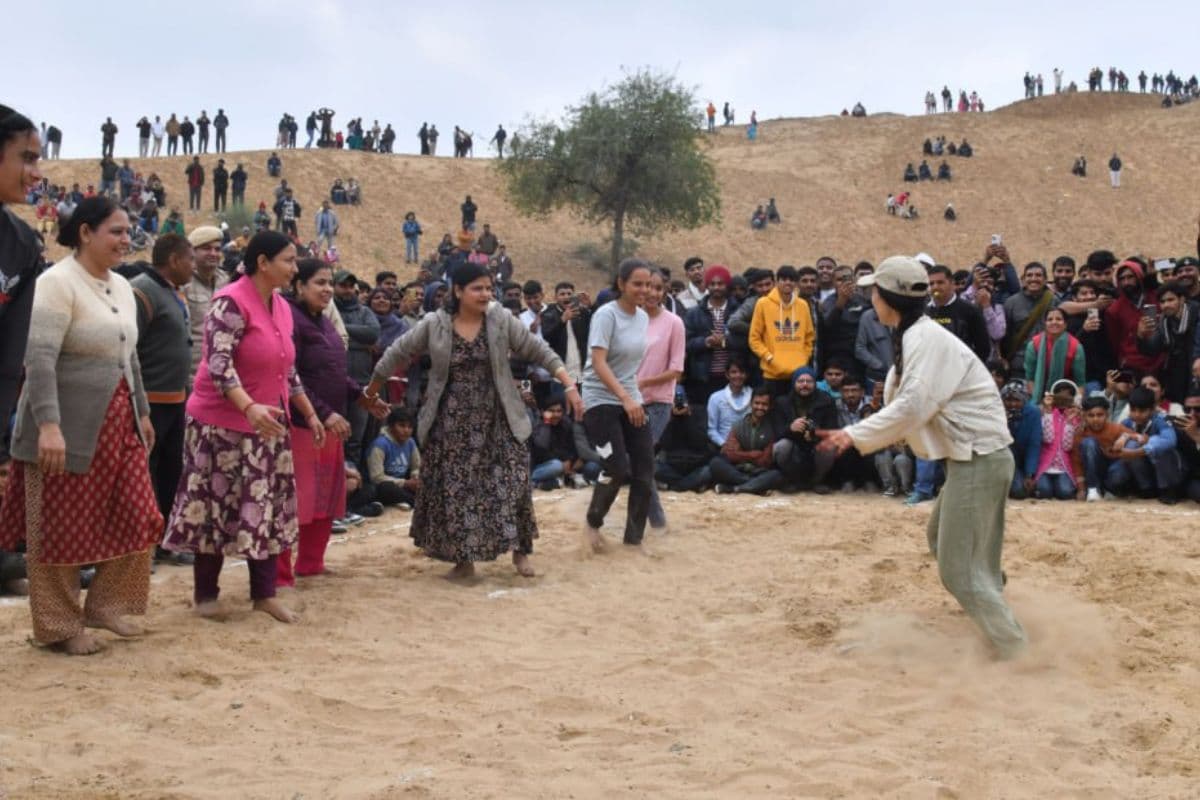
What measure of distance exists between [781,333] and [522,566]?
16.2ft

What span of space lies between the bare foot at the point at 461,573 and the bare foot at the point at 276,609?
4.01 feet

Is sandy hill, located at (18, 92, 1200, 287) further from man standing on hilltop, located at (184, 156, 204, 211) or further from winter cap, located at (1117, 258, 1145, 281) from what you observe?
winter cap, located at (1117, 258, 1145, 281)

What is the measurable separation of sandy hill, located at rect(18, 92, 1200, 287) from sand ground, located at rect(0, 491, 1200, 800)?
1246 inches

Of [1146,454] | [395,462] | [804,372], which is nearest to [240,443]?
[395,462]

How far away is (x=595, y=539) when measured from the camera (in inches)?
328

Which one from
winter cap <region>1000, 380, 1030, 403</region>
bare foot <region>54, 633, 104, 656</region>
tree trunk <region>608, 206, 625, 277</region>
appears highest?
tree trunk <region>608, 206, 625, 277</region>

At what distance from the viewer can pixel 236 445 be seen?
20.4 feet

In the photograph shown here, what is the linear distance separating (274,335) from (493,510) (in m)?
1.79

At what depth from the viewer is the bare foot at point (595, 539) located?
27.2 ft

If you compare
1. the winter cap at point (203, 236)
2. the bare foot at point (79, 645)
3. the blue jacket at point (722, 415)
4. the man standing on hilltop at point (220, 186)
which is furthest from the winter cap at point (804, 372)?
the man standing on hilltop at point (220, 186)

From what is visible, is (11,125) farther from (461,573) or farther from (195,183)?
(195,183)

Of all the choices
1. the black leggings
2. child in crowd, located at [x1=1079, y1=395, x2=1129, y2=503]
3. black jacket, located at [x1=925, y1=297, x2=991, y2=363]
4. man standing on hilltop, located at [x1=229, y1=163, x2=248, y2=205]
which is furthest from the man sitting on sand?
man standing on hilltop, located at [x1=229, y1=163, x2=248, y2=205]

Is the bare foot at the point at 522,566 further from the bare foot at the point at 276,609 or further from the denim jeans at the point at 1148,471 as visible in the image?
the denim jeans at the point at 1148,471

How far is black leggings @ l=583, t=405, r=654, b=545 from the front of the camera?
8000 mm
